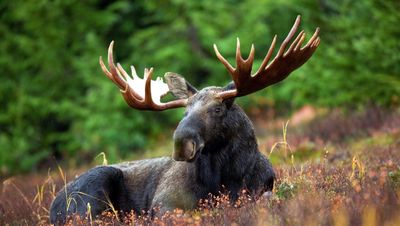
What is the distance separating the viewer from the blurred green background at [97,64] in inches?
787

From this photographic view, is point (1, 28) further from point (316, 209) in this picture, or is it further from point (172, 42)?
point (316, 209)

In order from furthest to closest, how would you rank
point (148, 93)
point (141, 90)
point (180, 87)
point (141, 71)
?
point (141, 71), point (141, 90), point (180, 87), point (148, 93)

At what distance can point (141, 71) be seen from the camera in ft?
68.9

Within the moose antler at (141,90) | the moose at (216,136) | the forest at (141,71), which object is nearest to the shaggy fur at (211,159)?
the moose at (216,136)

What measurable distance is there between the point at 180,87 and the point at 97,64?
13.8 metres

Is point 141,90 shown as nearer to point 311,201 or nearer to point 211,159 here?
point 211,159

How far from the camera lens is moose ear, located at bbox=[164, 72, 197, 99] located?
7160 mm

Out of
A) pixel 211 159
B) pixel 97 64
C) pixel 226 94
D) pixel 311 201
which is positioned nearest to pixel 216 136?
pixel 211 159

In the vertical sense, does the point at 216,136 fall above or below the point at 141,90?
below

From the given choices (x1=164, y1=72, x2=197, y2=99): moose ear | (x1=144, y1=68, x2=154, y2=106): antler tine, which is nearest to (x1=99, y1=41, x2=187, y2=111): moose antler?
(x1=144, y1=68, x2=154, y2=106): antler tine

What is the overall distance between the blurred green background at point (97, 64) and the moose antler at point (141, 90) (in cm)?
967

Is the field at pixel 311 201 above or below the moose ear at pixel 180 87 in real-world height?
below

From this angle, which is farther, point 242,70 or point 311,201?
point 242,70

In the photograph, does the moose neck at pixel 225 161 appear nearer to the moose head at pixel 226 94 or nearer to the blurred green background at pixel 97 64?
the moose head at pixel 226 94
